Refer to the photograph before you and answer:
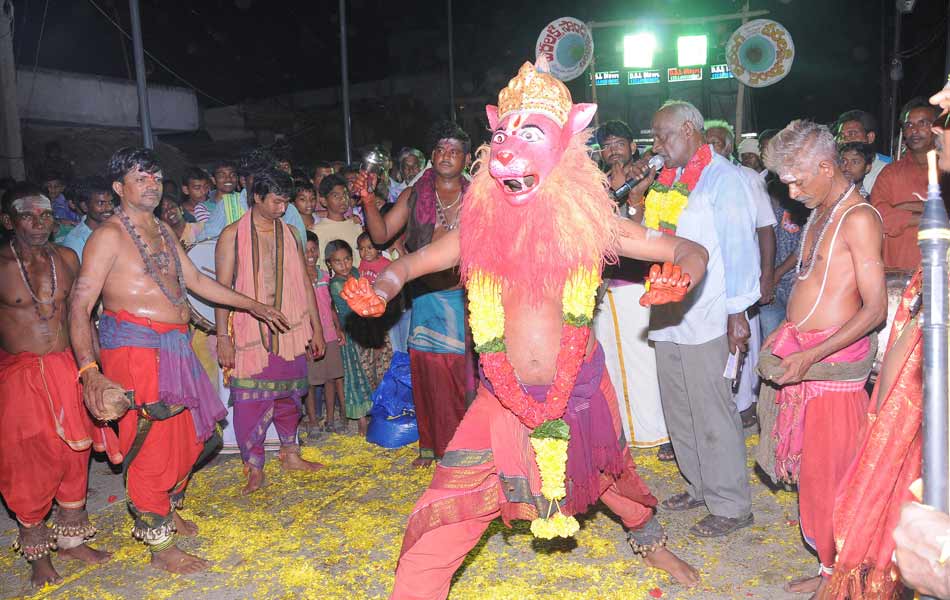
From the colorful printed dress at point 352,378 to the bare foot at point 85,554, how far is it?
2.49m

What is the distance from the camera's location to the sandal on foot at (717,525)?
441 centimetres

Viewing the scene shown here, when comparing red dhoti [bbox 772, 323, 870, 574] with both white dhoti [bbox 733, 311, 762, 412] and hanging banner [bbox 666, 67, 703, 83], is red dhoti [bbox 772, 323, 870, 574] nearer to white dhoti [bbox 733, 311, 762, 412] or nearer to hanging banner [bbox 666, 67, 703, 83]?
white dhoti [bbox 733, 311, 762, 412]

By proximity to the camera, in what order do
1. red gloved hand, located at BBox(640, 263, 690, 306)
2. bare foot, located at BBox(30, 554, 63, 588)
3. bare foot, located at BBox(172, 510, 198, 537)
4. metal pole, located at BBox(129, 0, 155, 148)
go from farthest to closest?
metal pole, located at BBox(129, 0, 155, 148)
bare foot, located at BBox(172, 510, 198, 537)
bare foot, located at BBox(30, 554, 63, 588)
red gloved hand, located at BBox(640, 263, 690, 306)

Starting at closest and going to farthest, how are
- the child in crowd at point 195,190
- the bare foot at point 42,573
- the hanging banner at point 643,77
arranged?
the bare foot at point 42,573
the child in crowd at point 195,190
the hanging banner at point 643,77

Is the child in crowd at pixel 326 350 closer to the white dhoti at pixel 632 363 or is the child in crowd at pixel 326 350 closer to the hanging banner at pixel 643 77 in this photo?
the white dhoti at pixel 632 363

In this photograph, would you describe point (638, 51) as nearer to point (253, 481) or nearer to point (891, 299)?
point (891, 299)

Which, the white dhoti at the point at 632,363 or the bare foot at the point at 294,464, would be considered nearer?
the white dhoti at the point at 632,363

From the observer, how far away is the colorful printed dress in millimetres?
6672

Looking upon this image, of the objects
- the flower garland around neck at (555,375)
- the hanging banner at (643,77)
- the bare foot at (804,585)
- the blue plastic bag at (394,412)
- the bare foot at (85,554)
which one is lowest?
the bare foot at (85,554)

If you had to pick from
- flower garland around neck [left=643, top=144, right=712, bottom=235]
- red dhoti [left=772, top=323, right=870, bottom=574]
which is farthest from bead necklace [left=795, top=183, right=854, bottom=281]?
flower garland around neck [left=643, top=144, right=712, bottom=235]

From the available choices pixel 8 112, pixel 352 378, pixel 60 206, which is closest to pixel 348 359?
pixel 352 378

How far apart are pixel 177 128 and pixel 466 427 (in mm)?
22523

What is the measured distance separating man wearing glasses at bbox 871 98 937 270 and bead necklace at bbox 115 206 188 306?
4.84 m

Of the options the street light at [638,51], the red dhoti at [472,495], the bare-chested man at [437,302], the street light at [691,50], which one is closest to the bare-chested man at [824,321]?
the red dhoti at [472,495]
